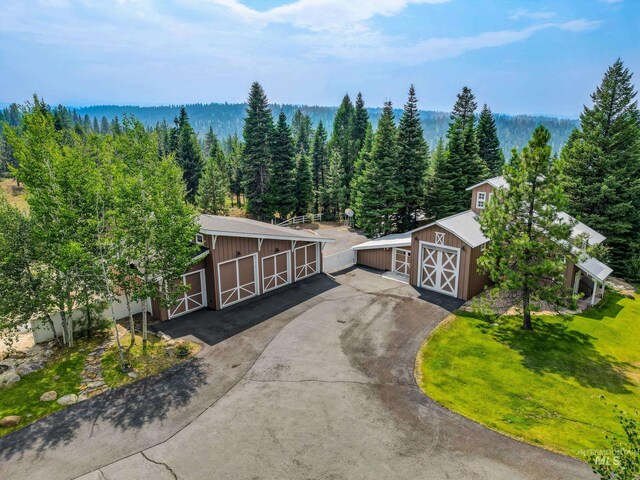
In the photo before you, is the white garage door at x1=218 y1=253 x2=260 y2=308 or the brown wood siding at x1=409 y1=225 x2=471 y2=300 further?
the brown wood siding at x1=409 y1=225 x2=471 y2=300

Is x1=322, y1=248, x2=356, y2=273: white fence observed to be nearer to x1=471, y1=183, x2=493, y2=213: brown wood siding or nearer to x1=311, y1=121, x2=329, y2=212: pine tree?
x1=471, y1=183, x2=493, y2=213: brown wood siding

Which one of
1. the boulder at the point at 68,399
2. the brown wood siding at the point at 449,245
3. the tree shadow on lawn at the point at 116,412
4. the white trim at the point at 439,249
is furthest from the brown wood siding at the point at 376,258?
the boulder at the point at 68,399

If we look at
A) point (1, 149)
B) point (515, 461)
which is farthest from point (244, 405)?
point (1, 149)

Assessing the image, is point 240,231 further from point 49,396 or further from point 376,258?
point 376,258

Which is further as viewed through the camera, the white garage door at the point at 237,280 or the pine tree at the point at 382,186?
the pine tree at the point at 382,186

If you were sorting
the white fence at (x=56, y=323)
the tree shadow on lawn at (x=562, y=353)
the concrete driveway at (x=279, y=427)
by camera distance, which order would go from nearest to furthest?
A: the concrete driveway at (x=279, y=427) → the tree shadow on lawn at (x=562, y=353) → the white fence at (x=56, y=323)

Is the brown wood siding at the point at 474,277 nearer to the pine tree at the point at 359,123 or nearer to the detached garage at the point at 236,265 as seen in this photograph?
the detached garage at the point at 236,265

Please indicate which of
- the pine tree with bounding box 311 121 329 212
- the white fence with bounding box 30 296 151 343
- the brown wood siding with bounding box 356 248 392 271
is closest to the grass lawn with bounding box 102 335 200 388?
the white fence with bounding box 30 296 151 343
